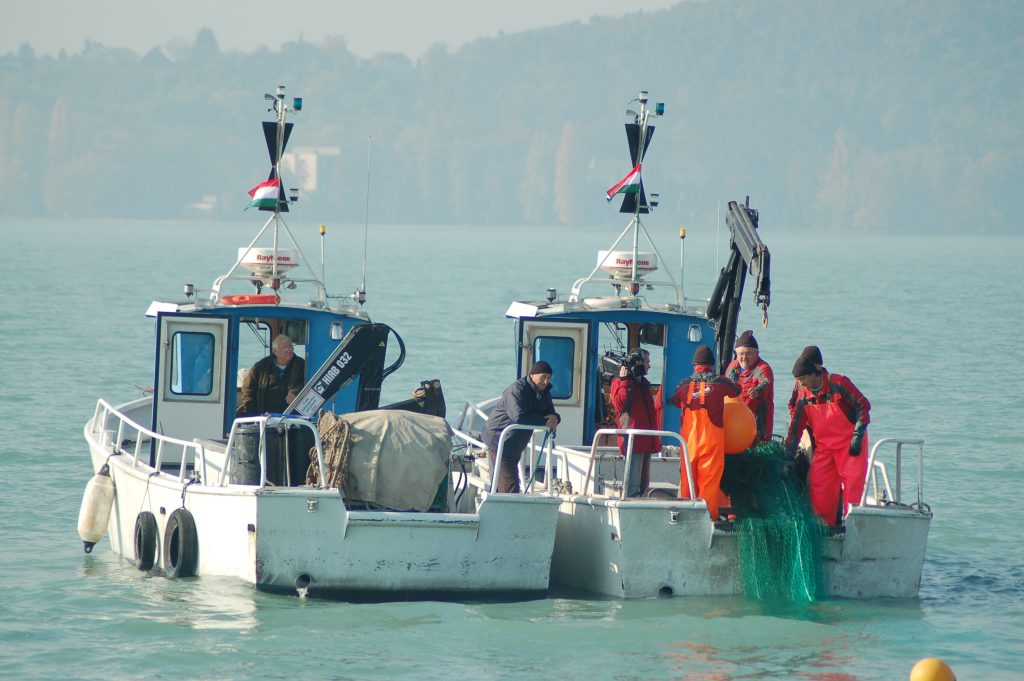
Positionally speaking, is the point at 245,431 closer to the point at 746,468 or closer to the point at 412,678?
the point at 412,678

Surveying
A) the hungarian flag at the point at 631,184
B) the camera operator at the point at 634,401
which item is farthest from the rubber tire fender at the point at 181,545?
the hungarian flag at the point at 631,184

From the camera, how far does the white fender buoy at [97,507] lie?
1633 centimetres

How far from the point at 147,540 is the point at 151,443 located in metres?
1.85

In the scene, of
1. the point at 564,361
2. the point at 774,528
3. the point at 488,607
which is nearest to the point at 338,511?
the point at 488,607

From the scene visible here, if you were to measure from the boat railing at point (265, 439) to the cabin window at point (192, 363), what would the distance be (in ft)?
7.29

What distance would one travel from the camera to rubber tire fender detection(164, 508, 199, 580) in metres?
14.3

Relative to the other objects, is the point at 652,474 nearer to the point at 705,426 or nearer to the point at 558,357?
the point at 558,357

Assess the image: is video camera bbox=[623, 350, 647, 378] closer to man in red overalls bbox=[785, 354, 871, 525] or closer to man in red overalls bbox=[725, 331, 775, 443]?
man in red overalls bbox=[725, 331, 775, 443]

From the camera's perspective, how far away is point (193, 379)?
1652 centimetres

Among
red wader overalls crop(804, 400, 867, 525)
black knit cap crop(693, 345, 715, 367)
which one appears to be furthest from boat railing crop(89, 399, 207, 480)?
red wader overalls crop(804, 400, 867, 525)

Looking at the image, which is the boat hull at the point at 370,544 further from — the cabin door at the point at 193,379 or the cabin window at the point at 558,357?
the cabin window at the point at 558,357

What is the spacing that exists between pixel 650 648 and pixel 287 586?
297cm

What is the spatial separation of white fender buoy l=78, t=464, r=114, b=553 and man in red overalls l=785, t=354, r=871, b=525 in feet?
22.3

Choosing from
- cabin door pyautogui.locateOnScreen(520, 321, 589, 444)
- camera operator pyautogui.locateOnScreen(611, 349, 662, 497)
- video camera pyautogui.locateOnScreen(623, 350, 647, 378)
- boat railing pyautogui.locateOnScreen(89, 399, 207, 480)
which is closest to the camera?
boat railing pyautogui.locateOnScreen(89, 399, 207, 480)
